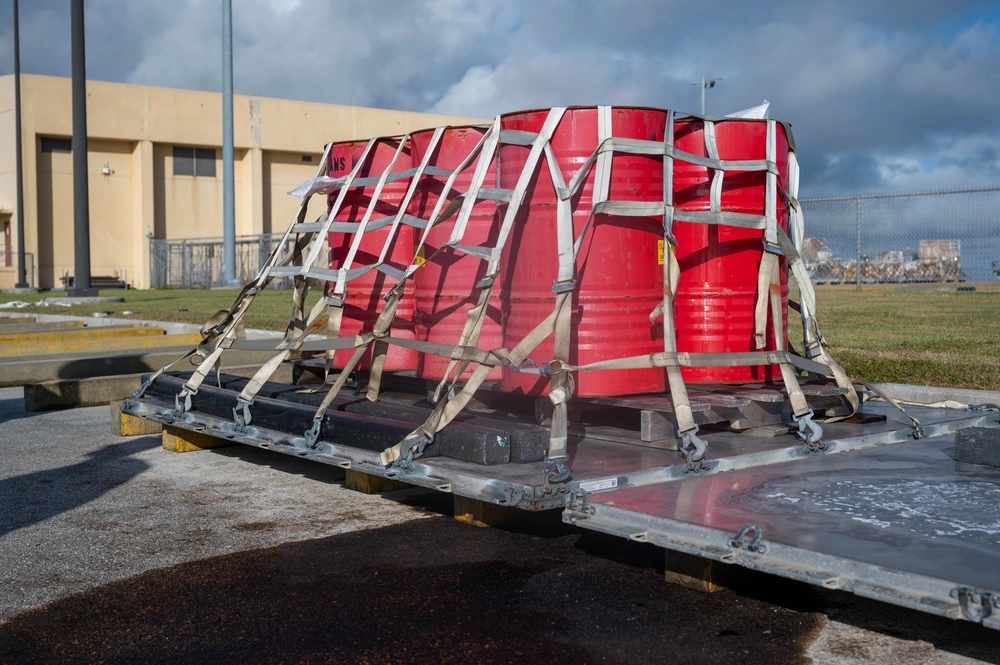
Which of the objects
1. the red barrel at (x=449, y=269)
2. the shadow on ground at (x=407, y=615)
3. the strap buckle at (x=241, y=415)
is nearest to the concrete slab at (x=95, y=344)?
the strap buckle at (x=241, y=415)

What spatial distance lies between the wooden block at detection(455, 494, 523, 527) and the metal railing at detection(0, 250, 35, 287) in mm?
36050

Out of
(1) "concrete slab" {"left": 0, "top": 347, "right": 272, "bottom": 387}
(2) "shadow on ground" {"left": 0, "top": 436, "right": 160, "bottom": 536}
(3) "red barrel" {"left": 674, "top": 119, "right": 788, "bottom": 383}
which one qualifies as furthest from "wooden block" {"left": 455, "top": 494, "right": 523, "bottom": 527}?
(1) "concrete slab" {"left": 0, "top": 347, "right": 272, "bottom": 387}

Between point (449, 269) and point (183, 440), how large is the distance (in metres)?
2.08

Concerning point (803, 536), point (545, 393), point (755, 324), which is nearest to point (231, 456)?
point (545, 393)

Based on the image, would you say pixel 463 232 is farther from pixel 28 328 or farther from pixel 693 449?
pixel 28 328

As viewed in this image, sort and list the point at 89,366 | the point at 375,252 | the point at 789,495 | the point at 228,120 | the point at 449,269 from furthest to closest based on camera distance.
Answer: the point at 228,120 < the point at 89,366 < the point at 375,252 < the point at 449,269 < the point at 789,495

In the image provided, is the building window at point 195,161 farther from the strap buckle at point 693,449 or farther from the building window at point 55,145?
the strap buckle at point 693,449

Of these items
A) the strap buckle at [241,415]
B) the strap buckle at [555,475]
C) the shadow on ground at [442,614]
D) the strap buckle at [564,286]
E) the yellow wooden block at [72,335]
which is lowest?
the shadow on ground at [442,614]

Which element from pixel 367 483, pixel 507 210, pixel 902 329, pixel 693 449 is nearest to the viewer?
pixel 693 449

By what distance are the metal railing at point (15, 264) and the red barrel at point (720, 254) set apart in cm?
3573

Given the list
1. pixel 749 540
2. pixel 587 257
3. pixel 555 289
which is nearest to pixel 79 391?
pixel 587 257

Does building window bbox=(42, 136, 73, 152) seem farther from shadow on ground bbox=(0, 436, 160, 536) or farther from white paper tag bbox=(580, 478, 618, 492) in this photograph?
white paper tag bbox=(580, 478, 618, 492)

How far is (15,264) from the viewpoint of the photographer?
39875mm

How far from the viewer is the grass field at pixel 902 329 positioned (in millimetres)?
7727
